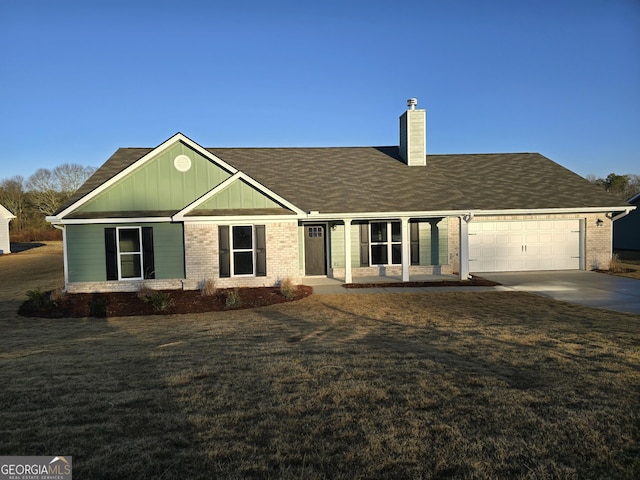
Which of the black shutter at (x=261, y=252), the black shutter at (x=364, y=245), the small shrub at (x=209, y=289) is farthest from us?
the black shutter at (x=364, y=245)

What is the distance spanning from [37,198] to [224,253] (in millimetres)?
53177

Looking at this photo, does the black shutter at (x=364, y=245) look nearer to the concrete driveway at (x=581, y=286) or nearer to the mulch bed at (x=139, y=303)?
the mulch bed at (x=139, y=303)

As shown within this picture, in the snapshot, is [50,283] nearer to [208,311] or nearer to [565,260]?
[208,311]

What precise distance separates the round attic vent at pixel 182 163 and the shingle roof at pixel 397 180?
3.59 metres

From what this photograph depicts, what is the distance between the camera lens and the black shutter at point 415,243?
17.5 metres

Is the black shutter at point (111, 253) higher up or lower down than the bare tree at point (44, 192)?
lower down

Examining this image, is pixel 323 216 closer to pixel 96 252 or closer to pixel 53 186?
pixel 96 252

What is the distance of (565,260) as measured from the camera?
1855 cm

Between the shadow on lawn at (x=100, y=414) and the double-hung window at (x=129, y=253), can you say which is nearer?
the shadow on lawn at (x=100, y=414)

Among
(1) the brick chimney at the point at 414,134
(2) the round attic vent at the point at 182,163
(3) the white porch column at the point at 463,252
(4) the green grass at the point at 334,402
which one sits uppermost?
(1) the brick chimney at the point at 414,134

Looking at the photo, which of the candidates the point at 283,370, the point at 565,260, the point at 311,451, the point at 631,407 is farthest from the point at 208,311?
the point at 565,260

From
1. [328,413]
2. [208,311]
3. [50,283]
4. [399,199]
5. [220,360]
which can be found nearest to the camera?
[328,413]

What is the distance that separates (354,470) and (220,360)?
361 cm

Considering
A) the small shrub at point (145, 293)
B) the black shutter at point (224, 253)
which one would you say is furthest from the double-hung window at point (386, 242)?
Result: the small shrub at point (145, 293)
